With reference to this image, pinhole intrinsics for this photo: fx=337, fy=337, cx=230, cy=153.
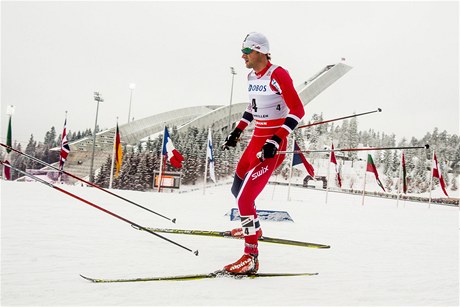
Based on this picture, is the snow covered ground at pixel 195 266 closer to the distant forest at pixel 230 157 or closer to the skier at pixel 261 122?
the skier at pixel 261 122

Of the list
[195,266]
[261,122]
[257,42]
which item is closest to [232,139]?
[261,122]

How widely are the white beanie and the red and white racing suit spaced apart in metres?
0.18

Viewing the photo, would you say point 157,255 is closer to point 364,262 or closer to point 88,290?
point 88,290

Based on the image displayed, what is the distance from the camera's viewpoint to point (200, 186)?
37.2m

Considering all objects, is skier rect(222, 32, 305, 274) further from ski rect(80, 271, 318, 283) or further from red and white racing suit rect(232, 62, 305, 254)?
ski rect(80, 271, 318, 283)

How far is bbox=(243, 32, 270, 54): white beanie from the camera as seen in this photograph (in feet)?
11.6

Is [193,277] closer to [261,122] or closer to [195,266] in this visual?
[195,266]

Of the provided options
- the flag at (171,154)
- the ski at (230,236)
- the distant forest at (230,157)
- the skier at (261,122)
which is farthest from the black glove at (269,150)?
the flag at (171,154)

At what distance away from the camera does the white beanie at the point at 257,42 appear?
139 inches

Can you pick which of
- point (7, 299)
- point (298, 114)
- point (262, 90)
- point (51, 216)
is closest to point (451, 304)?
point (298, 114)

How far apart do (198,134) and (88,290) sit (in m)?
41.1

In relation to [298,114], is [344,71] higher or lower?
higher

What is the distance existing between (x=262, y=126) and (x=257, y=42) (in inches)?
35.0

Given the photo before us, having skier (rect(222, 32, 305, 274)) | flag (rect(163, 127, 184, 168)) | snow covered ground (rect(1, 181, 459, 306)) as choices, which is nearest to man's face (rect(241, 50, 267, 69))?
skier (rect(222, 32, 305, 274))
